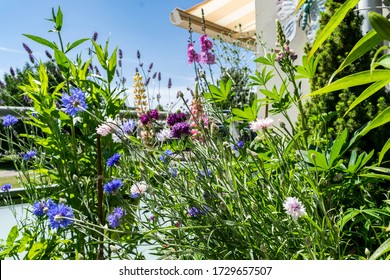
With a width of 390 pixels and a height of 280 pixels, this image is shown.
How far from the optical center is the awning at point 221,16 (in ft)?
19.5

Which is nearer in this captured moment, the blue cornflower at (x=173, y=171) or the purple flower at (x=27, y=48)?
the blue cornflower at (x=173, y=171)

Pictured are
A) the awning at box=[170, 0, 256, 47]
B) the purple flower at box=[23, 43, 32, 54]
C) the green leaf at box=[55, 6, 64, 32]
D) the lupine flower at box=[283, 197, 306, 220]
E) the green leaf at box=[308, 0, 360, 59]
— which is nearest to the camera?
the green leaf at box=[308, 0, 360, 59]

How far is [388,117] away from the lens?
3.17 ft

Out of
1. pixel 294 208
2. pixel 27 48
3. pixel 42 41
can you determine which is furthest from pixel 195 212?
pixel 27 48

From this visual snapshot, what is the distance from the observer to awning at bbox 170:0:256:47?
5.95 m

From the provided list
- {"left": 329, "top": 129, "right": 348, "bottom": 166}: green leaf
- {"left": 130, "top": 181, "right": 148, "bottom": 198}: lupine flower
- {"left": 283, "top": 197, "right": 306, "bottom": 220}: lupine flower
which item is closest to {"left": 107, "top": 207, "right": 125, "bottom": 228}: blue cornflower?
{"left": 130, "top": 181, "right": 148, "bottom": 198}: lupine flower

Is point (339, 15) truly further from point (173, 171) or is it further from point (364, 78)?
point (173, 171)

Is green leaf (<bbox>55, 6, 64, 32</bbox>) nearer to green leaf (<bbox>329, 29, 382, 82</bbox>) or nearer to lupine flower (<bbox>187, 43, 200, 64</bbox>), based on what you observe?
lupine flower (<bbox>187, 43, 200, 64</bbox>)

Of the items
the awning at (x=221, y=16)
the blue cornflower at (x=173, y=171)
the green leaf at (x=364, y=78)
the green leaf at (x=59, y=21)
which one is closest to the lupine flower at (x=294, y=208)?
the green leaf at (x=364, y=78)

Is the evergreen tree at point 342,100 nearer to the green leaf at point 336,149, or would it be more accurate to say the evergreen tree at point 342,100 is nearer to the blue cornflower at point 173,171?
the green leaf at point 336,149
